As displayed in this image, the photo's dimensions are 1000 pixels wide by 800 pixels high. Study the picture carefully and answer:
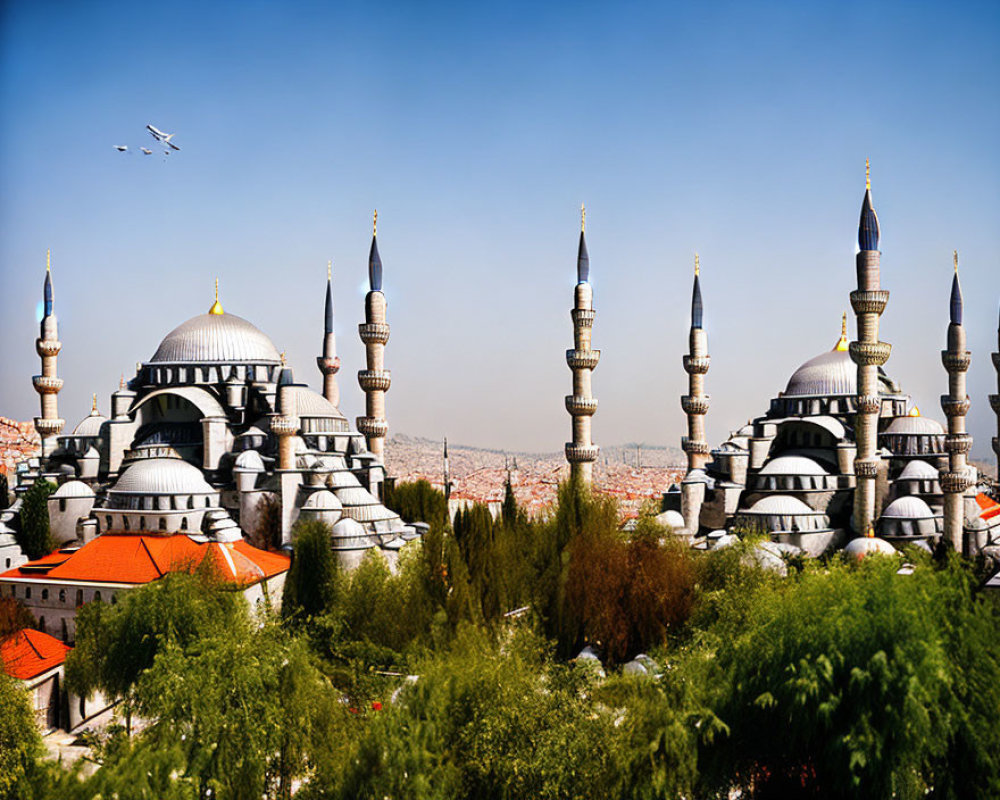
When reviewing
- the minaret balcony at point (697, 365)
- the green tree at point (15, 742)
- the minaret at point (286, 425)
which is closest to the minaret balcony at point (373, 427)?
the minaret at point (286, 425)

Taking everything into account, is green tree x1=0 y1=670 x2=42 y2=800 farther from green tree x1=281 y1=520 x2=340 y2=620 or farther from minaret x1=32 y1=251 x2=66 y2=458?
minaret x1=32 y1=251 x2=66 y2=458

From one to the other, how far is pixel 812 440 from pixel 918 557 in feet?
27.4

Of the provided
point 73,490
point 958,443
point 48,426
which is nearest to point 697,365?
point 958,443

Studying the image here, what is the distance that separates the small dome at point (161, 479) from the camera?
17.4 m

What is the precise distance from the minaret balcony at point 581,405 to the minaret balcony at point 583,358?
26.7 inches

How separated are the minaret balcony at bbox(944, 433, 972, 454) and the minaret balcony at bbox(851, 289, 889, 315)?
3209 mm

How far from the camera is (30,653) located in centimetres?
1401

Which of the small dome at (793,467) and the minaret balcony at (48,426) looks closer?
the small dome at (793,467)

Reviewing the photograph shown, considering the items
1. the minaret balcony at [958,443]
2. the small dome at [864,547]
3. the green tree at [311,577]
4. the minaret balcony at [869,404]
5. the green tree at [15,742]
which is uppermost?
the minaret balcony at [869,404]

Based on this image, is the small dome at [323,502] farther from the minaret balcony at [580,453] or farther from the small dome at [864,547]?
the small dome at [864,547]

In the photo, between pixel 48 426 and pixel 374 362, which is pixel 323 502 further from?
pixel 48 426

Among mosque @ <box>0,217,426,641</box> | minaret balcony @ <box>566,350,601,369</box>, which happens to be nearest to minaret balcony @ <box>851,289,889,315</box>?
minaret balcony @ <box>566,350,601,369</box>

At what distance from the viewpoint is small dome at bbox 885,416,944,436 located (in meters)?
20.2

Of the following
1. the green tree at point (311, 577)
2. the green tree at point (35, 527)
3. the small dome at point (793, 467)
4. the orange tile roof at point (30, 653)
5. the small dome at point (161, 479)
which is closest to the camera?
the orange tile roof at point (30, 653)
